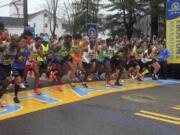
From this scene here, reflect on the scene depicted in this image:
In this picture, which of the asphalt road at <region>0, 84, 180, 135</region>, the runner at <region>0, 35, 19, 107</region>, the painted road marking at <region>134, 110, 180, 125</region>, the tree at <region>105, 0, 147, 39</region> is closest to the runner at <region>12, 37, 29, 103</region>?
the runner at <region>0, 35, 19, 107</region>

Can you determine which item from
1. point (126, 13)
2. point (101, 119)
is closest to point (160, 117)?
point (101, 119)

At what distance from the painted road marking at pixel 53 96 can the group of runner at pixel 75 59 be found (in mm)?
267

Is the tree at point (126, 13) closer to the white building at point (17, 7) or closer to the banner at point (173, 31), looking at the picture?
the white building at point (17, 7)

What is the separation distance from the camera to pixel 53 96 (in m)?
11.1

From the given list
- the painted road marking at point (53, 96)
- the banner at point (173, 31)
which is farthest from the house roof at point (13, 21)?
the painted road marking at point (53, 96)

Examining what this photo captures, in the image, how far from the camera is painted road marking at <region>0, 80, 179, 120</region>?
9203 millimetres

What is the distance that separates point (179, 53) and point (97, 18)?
32.3 metres

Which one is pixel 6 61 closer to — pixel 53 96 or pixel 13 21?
pixel 53 96

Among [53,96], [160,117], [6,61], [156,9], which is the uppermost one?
[156,9]

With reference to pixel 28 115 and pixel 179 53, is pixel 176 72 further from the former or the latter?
pixel 28 115

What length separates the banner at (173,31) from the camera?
1692 cm

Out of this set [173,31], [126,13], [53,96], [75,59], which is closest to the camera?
[53,96]

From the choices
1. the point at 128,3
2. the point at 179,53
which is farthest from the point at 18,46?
the point at 128,3

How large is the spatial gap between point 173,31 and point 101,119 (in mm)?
9924
